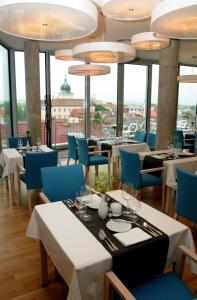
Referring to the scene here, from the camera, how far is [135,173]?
142 inches

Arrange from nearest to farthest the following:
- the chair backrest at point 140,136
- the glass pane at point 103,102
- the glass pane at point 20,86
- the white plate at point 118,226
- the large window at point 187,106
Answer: the white plate at point 118,226
the chair backrest at point 140,136
the glass pane at point 20,86
the glass pane at point 103,102
the large window at point 187,106

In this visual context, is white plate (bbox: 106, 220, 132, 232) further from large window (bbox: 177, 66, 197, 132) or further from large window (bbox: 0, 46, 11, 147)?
large window (bbox: 177, 66, 197, 132)

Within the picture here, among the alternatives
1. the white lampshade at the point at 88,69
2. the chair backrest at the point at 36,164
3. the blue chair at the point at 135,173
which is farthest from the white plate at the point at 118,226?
the white lampshade at the point at 88,69

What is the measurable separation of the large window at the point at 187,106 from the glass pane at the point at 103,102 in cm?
307

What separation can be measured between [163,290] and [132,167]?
2.16m

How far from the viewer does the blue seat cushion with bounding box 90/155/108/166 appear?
201 inches

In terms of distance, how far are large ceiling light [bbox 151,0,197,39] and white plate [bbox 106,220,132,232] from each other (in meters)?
1.37

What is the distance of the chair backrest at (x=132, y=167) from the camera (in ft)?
11.6

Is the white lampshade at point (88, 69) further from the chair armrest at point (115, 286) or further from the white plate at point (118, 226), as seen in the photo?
the chair armrest at point (115, 286)

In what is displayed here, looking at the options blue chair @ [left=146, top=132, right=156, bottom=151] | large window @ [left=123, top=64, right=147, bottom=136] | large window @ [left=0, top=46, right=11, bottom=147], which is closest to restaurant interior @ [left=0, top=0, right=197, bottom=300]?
large window @ [left=0, top=46, right=11, bottom=147]

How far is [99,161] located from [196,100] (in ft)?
22.3

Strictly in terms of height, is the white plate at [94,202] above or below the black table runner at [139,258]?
above

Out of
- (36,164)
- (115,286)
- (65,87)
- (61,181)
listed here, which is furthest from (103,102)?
(115,286)

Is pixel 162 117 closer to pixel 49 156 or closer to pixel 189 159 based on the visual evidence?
pixel 189 159
